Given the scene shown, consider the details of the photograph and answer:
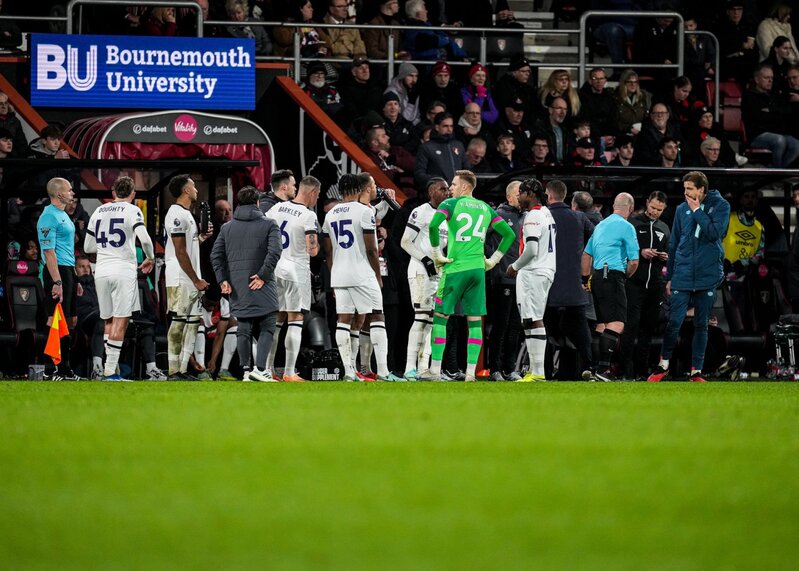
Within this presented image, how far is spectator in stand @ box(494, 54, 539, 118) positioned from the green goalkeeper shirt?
21.9 feet

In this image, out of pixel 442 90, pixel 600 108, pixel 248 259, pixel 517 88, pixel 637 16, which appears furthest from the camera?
pixel 637 16

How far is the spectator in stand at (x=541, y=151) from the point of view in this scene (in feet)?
66.1

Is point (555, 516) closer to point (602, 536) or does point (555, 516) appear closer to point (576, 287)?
point (602, 536)

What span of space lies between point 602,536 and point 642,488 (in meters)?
1.09

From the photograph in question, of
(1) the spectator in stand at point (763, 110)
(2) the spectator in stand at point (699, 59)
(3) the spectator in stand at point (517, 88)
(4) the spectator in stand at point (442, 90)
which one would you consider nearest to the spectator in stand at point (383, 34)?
(4) the spectator in stand at point (442, 90)

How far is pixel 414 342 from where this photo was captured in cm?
1595

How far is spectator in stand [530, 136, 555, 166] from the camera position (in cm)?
2016

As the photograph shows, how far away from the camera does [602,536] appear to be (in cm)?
418

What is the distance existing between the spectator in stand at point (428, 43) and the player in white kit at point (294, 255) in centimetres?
732

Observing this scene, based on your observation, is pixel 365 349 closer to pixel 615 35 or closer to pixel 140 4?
pixel 140 4

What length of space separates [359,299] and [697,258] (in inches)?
134

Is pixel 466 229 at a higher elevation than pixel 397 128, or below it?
below

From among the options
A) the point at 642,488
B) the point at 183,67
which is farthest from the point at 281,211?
the point at 642,488

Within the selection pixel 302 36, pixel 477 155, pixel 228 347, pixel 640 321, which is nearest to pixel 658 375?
pixel 640 321
